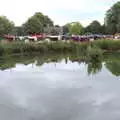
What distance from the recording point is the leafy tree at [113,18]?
5823 centimetres

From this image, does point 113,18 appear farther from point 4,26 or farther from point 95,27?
point 4,26

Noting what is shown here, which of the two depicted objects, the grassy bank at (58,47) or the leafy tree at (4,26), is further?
the leafy tree at (4,26)

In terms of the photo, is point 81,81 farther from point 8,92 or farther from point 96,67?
point 96,67

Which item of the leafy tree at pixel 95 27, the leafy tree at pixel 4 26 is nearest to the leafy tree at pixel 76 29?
the leafy tree at pixel 95 27

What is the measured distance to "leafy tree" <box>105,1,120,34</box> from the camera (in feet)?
191

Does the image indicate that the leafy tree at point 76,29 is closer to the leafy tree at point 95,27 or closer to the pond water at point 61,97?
the leafy tree at point 95,27

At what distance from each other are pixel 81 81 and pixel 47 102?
4.48 m

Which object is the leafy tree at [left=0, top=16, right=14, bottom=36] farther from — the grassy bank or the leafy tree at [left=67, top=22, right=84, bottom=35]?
the grassy bank

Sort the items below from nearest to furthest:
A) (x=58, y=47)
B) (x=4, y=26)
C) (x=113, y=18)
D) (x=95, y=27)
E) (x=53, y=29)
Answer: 1. (x=58, y=47)
2. (x=4, y=26)
3. (x=113, y=18)
4. (x=53, y=29)
5. (x=95, y=27)

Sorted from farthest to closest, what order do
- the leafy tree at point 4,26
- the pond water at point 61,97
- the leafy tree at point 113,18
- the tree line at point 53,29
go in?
the leafy tree at point 113,18 < the tree line at point 53,29 < the leafy tree at point 4,26 < the pond water at point 61,97

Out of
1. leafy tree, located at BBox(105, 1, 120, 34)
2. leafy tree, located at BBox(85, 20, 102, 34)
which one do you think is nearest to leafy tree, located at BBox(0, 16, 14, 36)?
leafy tree, located at BBox(105, 1, 120, 34)

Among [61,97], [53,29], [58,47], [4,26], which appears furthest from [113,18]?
[61,97]

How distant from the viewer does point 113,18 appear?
5897 centimetres

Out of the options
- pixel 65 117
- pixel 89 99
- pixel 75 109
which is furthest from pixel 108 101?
pixel 65 117
